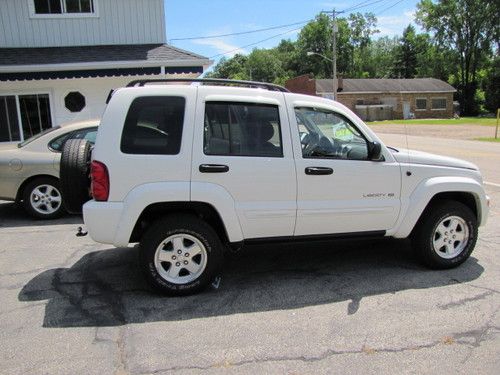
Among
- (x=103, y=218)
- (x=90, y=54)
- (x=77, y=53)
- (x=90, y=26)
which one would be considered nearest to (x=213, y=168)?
(x=103, y=218)

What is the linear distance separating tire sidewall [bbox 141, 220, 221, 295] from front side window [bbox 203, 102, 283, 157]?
761 mm

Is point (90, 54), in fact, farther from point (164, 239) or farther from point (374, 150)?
point (374, 150)

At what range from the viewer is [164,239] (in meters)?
4.36

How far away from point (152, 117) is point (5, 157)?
13.8ft

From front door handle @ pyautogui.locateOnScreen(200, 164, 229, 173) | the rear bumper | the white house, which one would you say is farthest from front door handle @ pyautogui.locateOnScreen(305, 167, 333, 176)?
the white house

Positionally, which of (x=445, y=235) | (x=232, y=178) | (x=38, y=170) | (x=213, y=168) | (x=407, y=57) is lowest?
(x=445, y=235)

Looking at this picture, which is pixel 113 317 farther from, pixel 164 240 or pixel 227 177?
pixel 227 177

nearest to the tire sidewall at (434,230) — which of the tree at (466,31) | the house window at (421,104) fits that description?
the house window at (421,104)

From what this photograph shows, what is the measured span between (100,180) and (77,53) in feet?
30.7

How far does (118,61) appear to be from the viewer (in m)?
11.7

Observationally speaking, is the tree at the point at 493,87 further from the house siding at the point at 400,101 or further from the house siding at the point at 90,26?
the house siding at the point at 90,26

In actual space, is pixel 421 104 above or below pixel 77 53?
below

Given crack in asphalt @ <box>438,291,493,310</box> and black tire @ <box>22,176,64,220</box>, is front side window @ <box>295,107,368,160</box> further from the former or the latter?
black tire @ <box>22,176,64,220</box>

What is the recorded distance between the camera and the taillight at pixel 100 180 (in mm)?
4184
